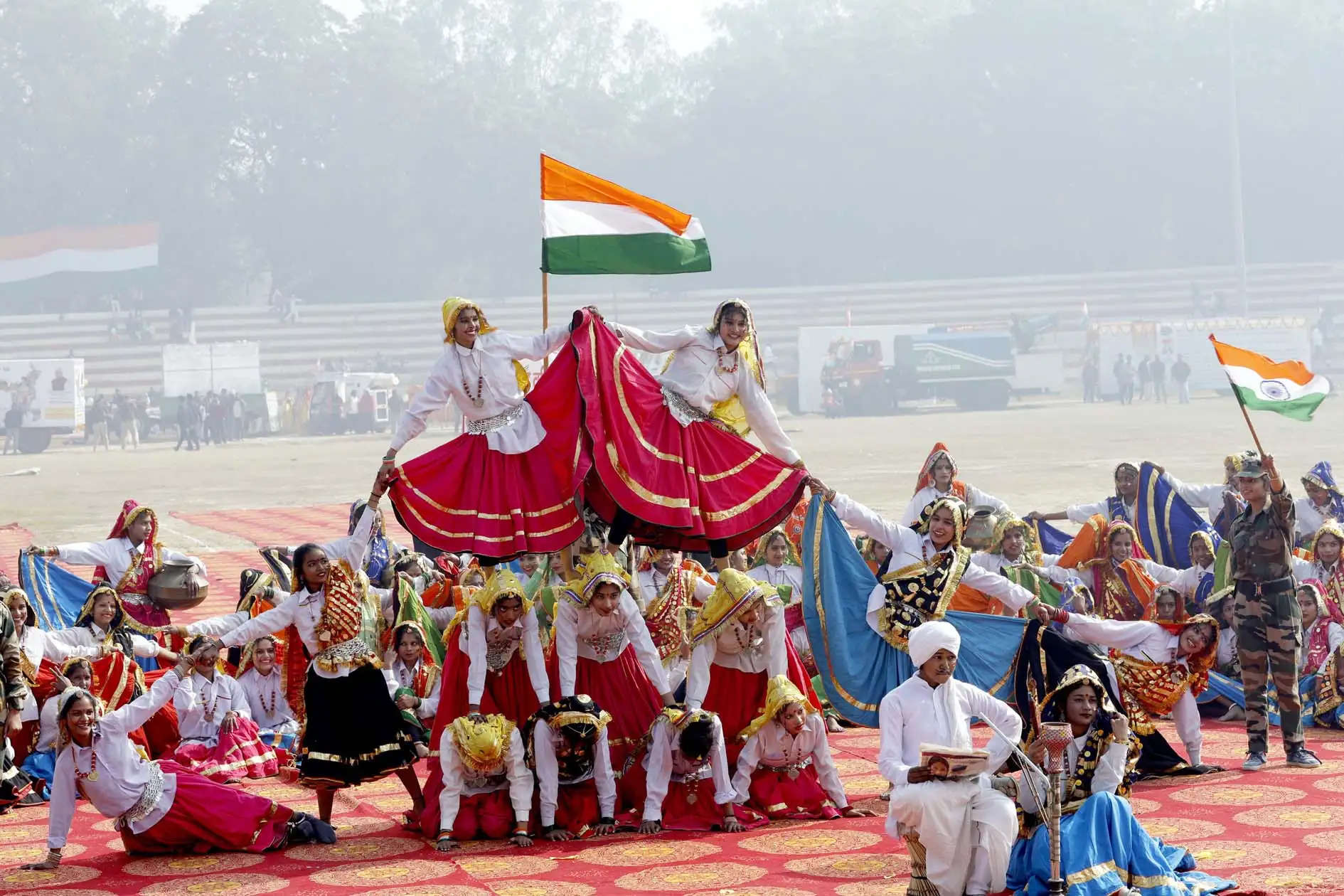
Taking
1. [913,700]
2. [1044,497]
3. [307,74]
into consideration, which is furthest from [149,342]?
[913,700]

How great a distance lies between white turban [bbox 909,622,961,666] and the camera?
20.1 ft

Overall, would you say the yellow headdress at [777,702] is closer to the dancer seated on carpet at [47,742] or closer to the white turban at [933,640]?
the white turban at [933,640]

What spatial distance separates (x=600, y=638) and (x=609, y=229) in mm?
2008

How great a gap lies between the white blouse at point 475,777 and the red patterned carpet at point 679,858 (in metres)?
0.14

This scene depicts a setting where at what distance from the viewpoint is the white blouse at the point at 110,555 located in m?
10.0

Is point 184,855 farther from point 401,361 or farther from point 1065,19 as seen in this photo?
point 1065,19

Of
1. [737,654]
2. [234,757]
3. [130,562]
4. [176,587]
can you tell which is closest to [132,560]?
[130,562]

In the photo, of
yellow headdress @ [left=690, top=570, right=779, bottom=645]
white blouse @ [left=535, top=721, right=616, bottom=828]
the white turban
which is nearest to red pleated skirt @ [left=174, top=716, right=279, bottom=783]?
white blouse @ [left=535, top=721, right=616, bottom=828]

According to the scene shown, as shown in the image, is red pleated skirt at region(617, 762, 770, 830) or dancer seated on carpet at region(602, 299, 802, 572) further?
dancer seated on carpet at region(602, 299, 802, 572)

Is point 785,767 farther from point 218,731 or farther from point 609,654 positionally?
point 218,731

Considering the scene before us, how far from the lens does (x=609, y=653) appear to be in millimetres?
7543

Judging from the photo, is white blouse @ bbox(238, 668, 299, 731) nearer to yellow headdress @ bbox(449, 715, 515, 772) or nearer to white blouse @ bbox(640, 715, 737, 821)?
yellow headdress @ bbox(449, 715, 515, 772)

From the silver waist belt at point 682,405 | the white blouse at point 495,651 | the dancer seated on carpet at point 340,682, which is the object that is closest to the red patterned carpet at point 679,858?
the dancer seated on carpet at point 340,682

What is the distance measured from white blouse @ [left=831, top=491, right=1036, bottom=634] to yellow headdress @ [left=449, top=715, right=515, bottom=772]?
178 cm
